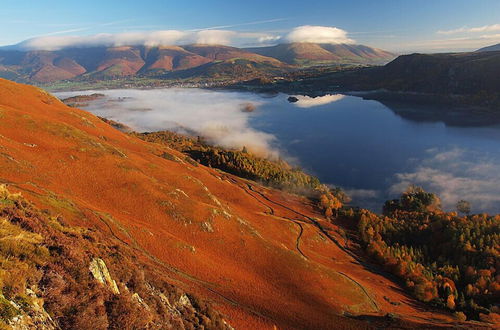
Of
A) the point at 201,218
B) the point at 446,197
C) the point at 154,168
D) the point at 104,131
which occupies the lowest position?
the point at 446,197

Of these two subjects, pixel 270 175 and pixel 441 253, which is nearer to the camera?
pixel 441 253

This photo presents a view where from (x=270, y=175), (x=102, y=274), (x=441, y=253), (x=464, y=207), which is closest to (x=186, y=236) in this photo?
(x=102, y=274)

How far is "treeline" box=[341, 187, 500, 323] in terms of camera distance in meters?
83.3

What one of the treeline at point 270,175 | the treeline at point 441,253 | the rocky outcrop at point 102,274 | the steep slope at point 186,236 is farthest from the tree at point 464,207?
the rocky outcrop at point 102,274

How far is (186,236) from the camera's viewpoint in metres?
51.2

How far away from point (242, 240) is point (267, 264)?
6.78 meters

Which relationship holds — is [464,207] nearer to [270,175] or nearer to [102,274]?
[270,175]

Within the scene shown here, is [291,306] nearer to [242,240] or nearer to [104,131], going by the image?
[242,240]

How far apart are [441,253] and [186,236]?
354 feet

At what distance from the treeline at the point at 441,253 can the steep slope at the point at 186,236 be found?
14.3m

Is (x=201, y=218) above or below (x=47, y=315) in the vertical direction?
below

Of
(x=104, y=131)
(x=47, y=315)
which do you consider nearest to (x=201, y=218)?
(x=47, y=315)

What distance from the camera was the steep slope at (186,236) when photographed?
39.3 meters

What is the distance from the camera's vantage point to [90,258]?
21281mm
